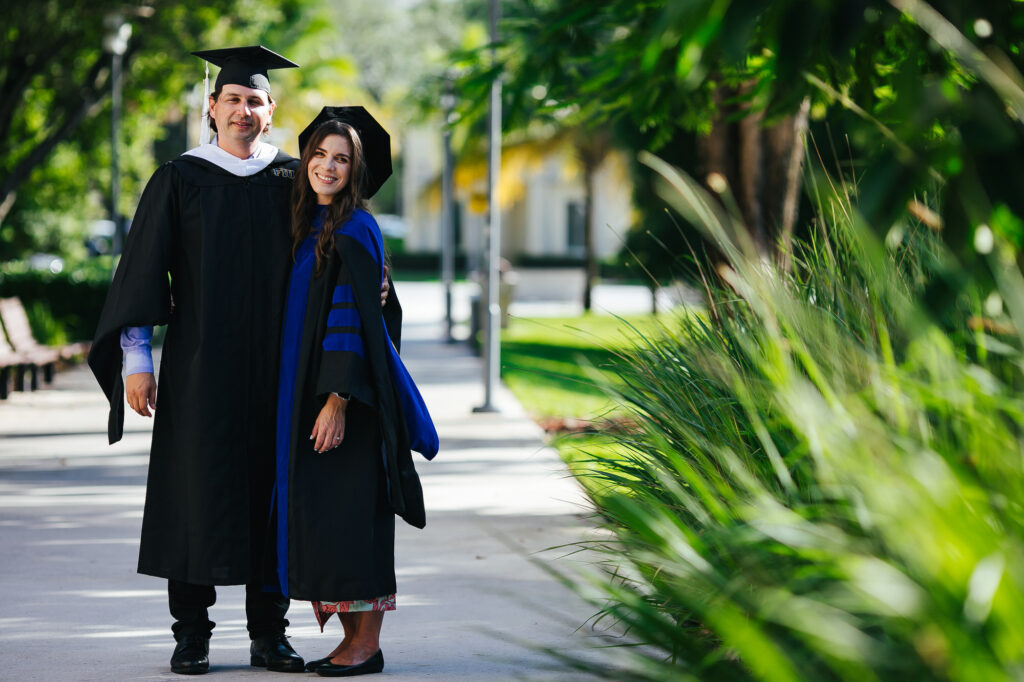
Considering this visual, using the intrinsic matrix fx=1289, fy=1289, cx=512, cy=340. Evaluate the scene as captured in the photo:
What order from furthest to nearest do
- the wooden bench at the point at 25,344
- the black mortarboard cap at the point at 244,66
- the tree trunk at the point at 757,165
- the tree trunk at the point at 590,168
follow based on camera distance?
the tree trunk at the point at 590,168 < the wooden bench at the point at 25,344 < the tree trunk at the point at 757,165 < the black mortarboard cap at the point at 244,66

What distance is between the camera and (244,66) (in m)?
5.11

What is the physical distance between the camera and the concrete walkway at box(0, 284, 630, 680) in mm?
4887

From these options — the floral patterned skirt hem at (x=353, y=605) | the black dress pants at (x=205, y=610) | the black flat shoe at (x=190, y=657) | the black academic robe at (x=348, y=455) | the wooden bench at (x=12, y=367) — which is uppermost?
Answer: the black academic robe at (x=348, y=455)

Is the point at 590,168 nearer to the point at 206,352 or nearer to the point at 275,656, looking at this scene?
the point at 206,352

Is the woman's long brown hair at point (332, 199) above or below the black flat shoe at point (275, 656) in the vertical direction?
above

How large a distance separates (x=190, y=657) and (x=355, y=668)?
1.97ft

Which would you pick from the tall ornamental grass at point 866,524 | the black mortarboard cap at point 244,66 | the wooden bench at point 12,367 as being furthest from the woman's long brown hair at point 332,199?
the wooden bench at point 12,367

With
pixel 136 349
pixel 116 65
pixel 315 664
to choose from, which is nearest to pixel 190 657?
pixel 315 664

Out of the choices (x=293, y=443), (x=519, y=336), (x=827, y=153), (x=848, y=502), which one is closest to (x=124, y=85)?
(x=519, y=336)

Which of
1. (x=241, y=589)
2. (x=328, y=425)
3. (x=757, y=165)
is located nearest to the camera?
(x=328, y=425)

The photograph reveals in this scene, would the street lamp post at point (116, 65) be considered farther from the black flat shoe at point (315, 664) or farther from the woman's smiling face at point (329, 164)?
the black flat shoe at point (315, 664)

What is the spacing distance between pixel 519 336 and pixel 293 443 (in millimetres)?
20008

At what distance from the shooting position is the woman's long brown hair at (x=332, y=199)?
15.5 ft

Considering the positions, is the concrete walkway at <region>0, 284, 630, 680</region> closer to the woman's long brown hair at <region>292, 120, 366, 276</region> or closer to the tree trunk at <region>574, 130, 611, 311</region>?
the woman's long brown hair at <region>292, 120, 366, 276</region>
